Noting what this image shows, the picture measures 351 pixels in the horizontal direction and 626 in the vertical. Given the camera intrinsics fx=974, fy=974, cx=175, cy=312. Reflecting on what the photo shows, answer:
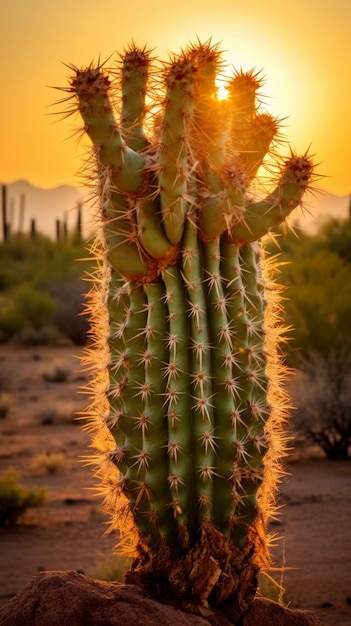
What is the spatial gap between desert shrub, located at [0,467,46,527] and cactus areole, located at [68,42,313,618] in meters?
5.76

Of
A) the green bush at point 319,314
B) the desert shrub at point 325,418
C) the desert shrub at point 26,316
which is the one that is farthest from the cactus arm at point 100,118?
the desert shrub at point 26,316

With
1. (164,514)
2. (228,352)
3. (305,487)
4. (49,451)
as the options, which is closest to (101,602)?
(164,514)

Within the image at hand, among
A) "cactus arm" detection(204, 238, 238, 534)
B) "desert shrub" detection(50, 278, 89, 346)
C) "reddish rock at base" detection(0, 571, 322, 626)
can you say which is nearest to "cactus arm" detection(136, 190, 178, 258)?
"cactus arm" detection(204, 238, 238, 534)

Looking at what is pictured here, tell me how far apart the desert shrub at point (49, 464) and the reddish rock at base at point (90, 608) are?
8565 mm

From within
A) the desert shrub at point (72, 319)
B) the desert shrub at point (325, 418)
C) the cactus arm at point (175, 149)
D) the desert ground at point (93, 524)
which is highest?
the desert shrub at point (72, 319)

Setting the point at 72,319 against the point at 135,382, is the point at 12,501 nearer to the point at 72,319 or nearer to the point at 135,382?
the point at 135,382

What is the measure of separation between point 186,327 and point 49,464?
908cm

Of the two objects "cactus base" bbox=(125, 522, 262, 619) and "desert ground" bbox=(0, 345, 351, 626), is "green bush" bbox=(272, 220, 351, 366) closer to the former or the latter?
"desert ground" bbox=(0, 345, 351, 626)

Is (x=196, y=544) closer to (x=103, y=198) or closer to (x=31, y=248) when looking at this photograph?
(x=103, y=198)

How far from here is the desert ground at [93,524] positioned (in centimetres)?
869

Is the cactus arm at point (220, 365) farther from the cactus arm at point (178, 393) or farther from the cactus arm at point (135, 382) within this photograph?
the cactus arm at point (135, 382)

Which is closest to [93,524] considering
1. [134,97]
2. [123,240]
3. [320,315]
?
[123,240]

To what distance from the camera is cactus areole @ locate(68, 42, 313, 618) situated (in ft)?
17.3

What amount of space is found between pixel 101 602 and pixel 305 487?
24.6ft
